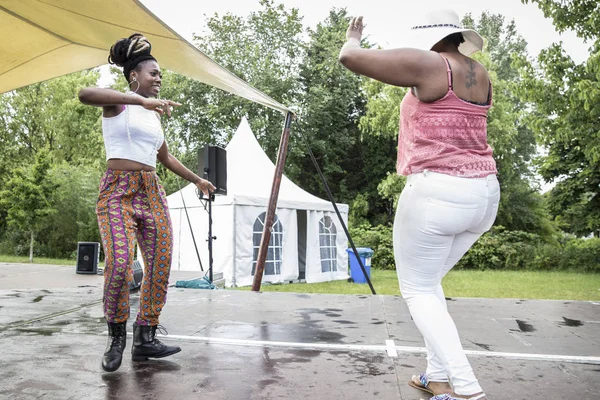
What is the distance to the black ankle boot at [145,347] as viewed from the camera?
7.61ft

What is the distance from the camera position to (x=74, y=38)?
4078mm

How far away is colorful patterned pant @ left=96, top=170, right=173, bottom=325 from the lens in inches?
85.7

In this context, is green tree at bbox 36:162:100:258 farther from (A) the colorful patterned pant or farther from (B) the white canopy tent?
(A) the colorful patterned pant

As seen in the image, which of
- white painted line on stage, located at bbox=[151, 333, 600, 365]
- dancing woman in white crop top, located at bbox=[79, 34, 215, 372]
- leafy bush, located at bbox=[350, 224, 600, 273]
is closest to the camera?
dancing woman in white crop top, located at bbox=[79, 34, 215, 372]

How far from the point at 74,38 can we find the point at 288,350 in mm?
3065

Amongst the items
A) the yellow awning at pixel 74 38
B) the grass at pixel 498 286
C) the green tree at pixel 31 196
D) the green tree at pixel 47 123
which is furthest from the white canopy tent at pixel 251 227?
the green tree at pixel 47 123

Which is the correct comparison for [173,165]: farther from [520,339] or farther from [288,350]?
[520,339]

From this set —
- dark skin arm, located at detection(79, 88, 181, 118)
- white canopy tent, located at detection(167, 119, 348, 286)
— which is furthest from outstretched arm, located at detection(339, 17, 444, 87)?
white canopy tent, located at detection(167, 119, 348, 286)

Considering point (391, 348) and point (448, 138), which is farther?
point (391, 348)

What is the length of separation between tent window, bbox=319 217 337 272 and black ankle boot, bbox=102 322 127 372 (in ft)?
31.6

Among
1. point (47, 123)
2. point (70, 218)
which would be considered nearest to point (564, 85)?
point (70, 218)

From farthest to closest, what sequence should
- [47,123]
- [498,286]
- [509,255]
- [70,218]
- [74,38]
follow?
[47,123] → [70,218] → [509,255] → [498,286] → [74,38]

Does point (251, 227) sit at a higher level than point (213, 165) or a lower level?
lower

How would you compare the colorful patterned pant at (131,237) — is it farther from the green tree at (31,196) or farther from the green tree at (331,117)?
the green tree at (331,117)
